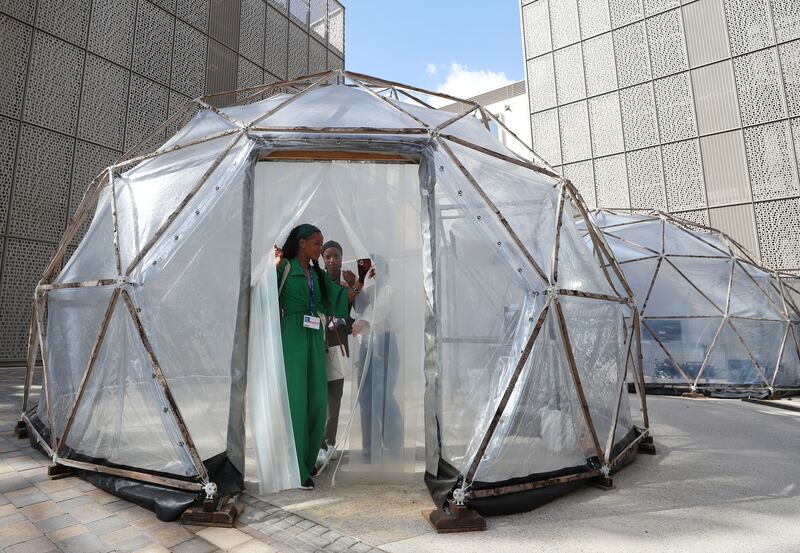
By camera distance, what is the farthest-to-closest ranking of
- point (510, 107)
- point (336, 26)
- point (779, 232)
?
1. point (510, 107)
2. point (336, 26)
3. point (779, 232)

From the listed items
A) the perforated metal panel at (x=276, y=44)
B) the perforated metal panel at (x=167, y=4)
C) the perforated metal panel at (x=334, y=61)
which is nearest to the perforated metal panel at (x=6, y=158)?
the perforated metal panel at (x=167, y=4)

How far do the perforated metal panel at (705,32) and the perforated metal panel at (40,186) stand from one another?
1495cm

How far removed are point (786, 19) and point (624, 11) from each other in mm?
3965

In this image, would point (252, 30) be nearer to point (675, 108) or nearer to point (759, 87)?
point (675, 108)

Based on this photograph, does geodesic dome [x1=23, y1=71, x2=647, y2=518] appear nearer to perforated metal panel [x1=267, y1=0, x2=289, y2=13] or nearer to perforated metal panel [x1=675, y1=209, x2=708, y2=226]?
perforated metal panel [x1=675, y1=209, x2=708, y2=226]

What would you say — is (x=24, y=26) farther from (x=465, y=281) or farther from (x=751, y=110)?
(x=751, y=110)

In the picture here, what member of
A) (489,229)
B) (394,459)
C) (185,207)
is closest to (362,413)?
(394,459)

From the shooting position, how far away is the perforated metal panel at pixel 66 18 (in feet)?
27.3

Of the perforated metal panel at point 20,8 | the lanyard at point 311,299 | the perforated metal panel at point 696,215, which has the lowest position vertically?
the lanyard at point 311,299

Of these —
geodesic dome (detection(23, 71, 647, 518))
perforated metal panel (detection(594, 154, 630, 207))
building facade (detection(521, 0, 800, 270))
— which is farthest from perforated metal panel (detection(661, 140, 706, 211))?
geodesic dome (detection(23, 71, 647, 518))

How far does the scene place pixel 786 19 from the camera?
1093cm

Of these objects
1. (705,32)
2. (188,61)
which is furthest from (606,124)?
(188,61)

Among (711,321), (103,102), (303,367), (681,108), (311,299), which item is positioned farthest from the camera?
(681,108)

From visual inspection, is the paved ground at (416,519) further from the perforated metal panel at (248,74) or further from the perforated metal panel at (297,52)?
the perforated metal panel at (297,52)
